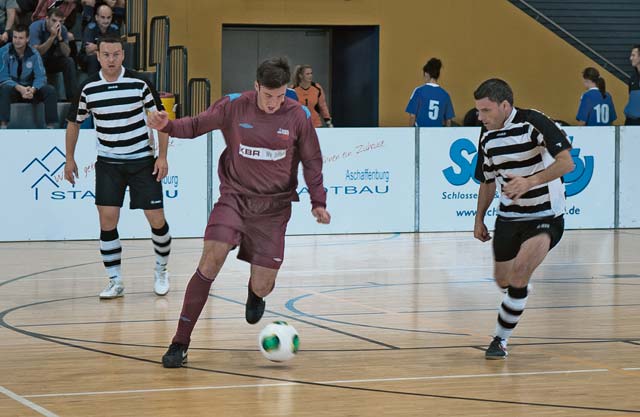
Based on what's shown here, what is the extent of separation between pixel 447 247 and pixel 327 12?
802cm

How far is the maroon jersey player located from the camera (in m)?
6.86

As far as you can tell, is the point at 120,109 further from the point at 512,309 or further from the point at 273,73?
the point at 512,309

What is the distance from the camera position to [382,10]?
828 inches

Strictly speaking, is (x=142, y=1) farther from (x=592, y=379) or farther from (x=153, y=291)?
(x=592, y=379)

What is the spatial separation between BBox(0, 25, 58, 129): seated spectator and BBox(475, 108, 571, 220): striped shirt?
9415mm

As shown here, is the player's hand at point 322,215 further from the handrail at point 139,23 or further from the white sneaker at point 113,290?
the handrail at point 139,23

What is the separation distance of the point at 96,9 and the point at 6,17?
143cm

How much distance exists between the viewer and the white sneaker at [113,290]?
981cm

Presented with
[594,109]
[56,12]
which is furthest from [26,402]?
[594,109]

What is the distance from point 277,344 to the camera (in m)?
6.77

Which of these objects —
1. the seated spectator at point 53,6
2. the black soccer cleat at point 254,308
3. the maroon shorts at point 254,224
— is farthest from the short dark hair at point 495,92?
the seated spectator at point 53,6

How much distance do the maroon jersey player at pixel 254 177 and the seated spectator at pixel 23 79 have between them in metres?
8.99

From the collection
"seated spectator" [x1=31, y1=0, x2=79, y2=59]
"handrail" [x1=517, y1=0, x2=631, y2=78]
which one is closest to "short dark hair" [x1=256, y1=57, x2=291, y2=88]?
"seated spectator" [x1=31, y1=0, x2=79, y2=59]

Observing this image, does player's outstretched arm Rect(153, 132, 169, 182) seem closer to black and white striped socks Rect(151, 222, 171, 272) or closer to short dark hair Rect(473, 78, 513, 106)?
black and white striped socks Rect(151, 222, 171, 272)
